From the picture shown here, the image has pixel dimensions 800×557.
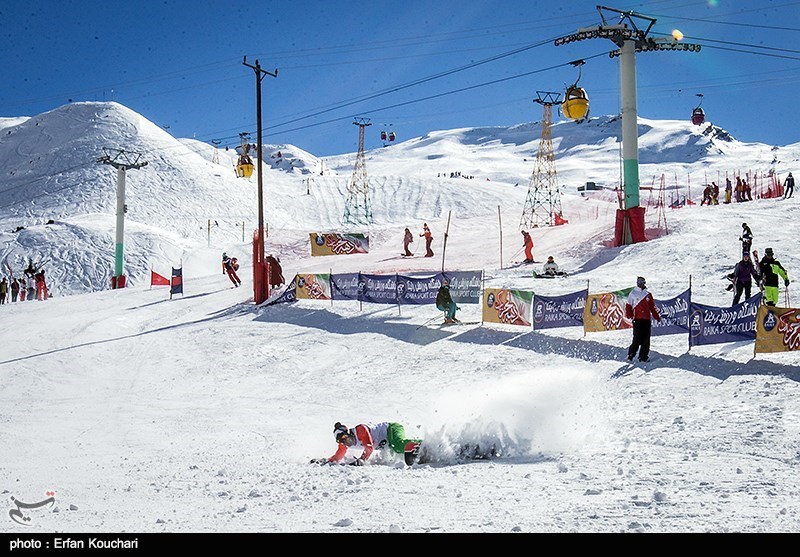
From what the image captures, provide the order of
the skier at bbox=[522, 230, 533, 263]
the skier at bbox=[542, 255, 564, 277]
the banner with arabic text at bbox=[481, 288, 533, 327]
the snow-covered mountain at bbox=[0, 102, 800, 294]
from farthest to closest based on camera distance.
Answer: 1. the snow-covered mountain at bbox=[0, 102, 800, 294]
2. the skier at bbox=[522, 230, 533, 263]
3. the skier at bbox=[542, 255, 564, 277]
4. the banner with arabic text at bbox=[481, 288, 533, 327]

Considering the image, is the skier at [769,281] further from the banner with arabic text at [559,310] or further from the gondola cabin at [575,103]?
the gondola cabin at [575,103]

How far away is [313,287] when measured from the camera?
2167 cm

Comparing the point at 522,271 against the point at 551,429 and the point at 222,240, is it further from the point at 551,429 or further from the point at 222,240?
the point at 222,240

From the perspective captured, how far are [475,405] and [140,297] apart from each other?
69.0ft

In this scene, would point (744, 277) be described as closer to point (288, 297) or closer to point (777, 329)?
point (777, 329)

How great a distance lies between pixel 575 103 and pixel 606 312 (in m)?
11.6

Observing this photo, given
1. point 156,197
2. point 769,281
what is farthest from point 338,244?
point 156,197

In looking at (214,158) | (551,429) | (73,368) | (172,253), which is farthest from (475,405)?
(214,158)

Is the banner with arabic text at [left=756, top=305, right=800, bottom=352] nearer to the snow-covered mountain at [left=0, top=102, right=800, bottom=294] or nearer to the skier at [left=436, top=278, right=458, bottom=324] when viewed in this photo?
the skier at [left=436, top=278, right=458, bottom=324]

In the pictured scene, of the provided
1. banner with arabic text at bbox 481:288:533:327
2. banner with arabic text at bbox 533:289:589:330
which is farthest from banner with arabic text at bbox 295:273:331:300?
banner with arabic text at bbox 533:289:589:330

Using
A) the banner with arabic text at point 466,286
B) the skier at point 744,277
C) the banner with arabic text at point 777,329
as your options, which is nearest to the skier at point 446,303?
the banner with arabic text at point 466,286

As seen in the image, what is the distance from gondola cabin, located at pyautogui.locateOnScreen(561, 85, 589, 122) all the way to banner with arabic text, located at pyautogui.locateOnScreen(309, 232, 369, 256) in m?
15.7

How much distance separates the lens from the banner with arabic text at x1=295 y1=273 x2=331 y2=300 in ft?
69.8

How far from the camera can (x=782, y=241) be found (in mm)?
20938
